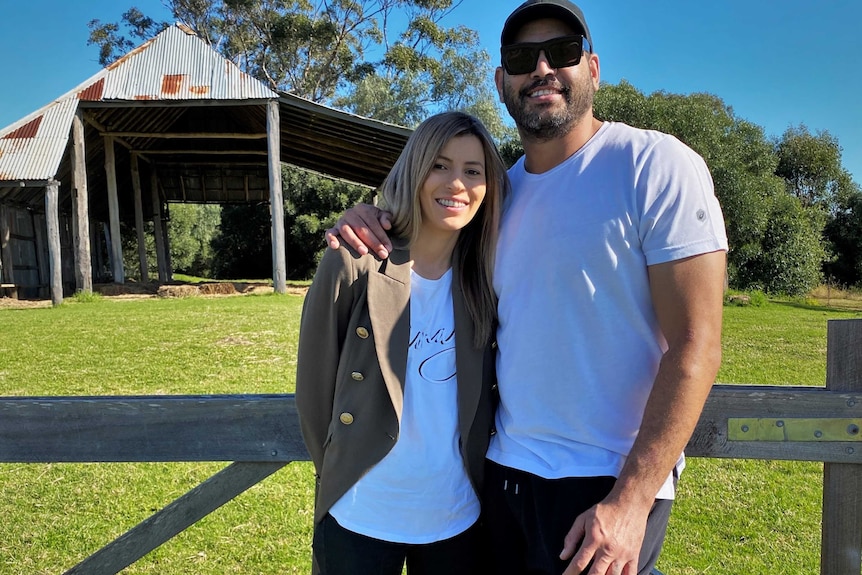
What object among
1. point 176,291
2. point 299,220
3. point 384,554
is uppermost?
point 299,220

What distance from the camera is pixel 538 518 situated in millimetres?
1687

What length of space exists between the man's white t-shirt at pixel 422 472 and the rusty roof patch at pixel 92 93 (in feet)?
44.1

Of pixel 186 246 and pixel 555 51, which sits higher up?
pixel 555 51

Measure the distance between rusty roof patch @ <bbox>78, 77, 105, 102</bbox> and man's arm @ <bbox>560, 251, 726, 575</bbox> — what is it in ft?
45.9

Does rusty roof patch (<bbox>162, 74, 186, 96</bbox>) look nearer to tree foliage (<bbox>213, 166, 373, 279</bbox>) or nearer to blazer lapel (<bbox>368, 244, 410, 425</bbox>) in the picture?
tree foliage (<bbox>213, 166, 373, 279</bbox>)

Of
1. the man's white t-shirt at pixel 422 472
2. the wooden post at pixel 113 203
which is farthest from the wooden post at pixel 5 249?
the man's white t-shirt at pixel 422 472

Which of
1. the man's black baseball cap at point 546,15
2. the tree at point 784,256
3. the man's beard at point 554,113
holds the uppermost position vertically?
the man's black baseball cap at point 546,15

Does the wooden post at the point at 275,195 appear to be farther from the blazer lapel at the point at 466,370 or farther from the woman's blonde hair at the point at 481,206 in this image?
the blazer lapel at the point at 466,370

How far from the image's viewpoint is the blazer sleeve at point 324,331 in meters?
1.80

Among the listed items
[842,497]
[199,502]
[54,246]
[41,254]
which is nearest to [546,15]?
[842,497]

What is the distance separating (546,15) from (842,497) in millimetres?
1659

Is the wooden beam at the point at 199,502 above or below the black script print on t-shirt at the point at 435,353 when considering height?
below

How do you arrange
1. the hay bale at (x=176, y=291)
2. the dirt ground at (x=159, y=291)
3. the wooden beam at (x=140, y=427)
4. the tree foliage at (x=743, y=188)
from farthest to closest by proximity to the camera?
1. the tree foliage at (x=743, y=188)
2. the hay bale at (x=176, y=291)
3. the dirt ground at (x=159, y=291)
4. the wooden beam at (x=140, y=427)

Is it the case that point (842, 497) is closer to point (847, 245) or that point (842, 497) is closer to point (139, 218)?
point (139, 218)
